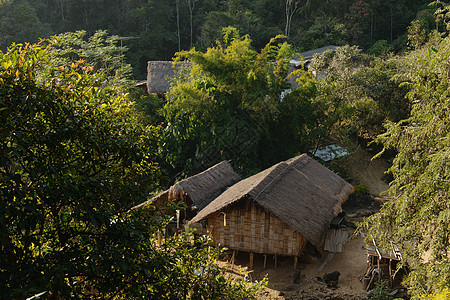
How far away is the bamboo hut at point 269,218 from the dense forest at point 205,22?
812 inches

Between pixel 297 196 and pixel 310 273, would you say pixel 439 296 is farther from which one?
pixel 297 196

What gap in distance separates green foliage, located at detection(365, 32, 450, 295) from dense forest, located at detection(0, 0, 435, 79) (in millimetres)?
24141

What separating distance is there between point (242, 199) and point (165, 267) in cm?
594

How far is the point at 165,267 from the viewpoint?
4953mm

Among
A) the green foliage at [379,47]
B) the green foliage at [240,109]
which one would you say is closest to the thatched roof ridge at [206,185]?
the green foliage at [240,109]

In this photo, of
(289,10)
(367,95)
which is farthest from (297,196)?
(289,10)

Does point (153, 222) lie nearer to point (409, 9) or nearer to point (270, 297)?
point (270, 297)

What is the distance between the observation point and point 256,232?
11.0 meters

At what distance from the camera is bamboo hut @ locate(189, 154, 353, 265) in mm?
10766

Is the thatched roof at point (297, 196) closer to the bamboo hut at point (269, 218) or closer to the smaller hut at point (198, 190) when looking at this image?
the bamboo hut at point (269, 218)

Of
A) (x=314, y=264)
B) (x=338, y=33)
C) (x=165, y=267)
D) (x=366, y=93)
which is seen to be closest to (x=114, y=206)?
(x=165, y=267)

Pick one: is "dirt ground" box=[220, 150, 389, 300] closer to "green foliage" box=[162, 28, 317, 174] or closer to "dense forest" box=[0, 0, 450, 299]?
"dense forest" box=[0, 0, 450, 299]

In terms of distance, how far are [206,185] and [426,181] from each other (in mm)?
7825

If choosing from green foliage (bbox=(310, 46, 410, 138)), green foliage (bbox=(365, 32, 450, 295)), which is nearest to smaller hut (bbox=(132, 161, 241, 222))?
green foliage (bbox=(310, 46, 410, 138))
